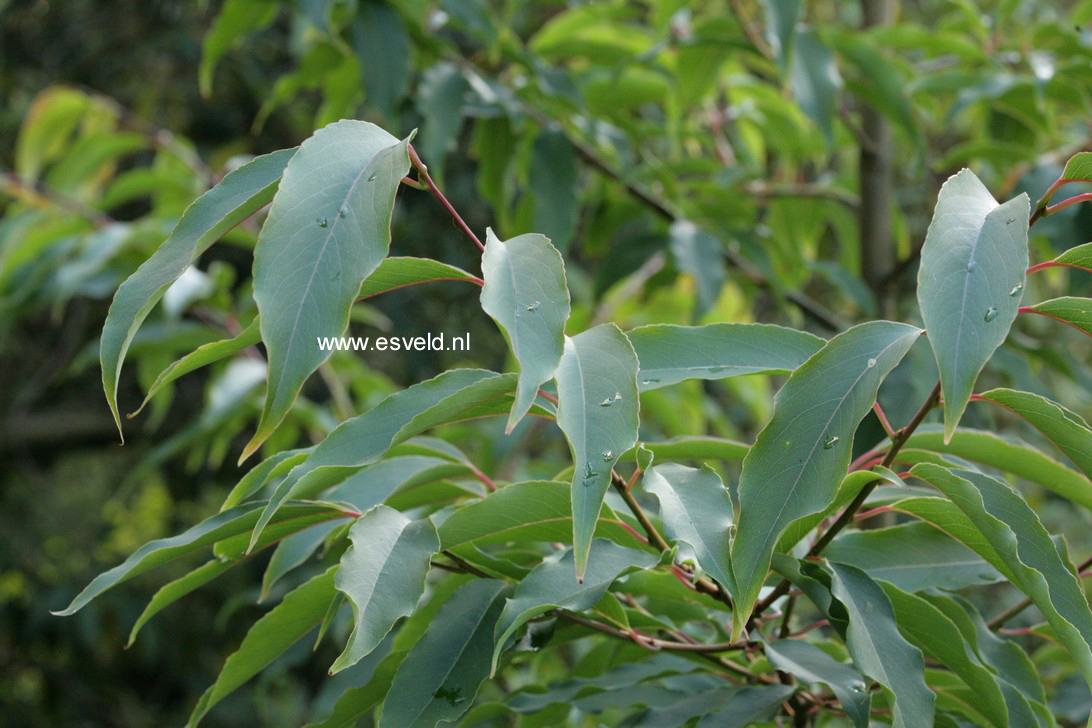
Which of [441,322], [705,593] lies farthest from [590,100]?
[441,322]

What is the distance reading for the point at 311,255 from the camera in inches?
12.7

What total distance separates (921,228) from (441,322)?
1139 millimetres

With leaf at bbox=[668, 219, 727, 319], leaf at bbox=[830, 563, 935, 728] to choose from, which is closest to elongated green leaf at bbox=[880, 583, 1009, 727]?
leaf at bbox=[830, 563, 935, 728]

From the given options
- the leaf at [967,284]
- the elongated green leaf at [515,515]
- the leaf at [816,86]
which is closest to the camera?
the leaf at [967,284]

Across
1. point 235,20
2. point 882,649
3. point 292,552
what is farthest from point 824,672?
point 235,20

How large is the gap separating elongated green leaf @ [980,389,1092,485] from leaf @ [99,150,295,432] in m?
0.28

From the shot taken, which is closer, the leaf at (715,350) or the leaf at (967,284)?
the leaf at (967,284)

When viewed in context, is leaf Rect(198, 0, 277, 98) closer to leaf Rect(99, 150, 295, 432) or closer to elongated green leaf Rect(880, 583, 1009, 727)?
leaf Rect(99, 150, 295, 432)

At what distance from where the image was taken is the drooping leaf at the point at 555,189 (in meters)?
0.92

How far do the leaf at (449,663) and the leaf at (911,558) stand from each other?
169mm

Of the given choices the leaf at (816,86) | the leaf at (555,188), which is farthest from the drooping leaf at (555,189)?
the leaf at (816,86)

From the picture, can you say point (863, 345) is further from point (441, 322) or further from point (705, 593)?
point (441, 322)

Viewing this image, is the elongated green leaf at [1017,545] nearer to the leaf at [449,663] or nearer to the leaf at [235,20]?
the leaf at [449,663]

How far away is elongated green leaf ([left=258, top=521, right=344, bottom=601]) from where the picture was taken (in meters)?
0.49
